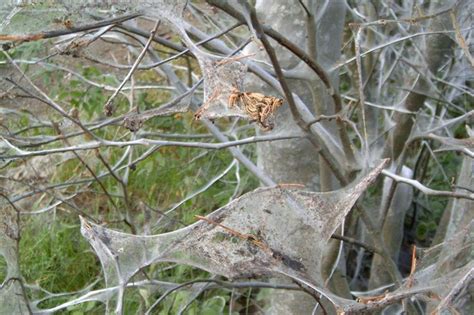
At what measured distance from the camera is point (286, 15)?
2.60 meters

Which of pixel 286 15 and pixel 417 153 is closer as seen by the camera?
pixel 286 15

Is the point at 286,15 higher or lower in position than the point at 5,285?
higher

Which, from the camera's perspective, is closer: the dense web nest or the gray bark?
the dense web nest

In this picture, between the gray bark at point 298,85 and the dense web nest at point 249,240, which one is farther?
the gray bark at point 298,85

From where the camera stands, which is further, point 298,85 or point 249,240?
point 298,85

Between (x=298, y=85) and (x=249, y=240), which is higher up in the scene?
(x=298, y=85)

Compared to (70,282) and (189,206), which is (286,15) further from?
(70,282)

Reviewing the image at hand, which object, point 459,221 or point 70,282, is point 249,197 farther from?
point 70,282

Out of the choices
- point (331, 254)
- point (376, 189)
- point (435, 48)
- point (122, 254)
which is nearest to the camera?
point (122, 254)

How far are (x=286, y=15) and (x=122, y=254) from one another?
3.94 feet

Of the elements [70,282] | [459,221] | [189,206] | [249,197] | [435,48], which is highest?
[435,48]

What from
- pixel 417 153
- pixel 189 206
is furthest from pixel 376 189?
pixel 189 206

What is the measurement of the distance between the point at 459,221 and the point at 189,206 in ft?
5.03

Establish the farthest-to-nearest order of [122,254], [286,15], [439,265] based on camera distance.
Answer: [286,15], [439,265], [122,254]
